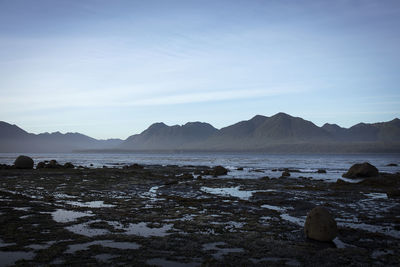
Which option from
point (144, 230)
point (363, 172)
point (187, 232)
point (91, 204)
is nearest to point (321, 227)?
point (187, 232)

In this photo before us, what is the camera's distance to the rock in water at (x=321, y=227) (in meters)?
14.6

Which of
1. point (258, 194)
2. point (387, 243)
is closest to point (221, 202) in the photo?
point (258, 194)

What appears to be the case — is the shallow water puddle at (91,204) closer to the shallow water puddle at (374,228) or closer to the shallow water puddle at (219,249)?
the shallow water puddle at (219,249)

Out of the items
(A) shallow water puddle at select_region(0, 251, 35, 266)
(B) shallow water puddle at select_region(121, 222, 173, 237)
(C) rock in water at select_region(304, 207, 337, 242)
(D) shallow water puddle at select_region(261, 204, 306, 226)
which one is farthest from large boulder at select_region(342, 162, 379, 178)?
(A) shallow water puddle at select_region(0, 251, 35, 266)

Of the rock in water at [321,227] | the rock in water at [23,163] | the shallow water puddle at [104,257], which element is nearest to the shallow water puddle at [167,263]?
the shallow water puddle at [104,257]

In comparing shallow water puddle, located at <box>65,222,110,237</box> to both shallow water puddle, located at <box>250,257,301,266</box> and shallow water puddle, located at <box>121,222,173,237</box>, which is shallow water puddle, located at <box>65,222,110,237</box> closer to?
shallow water puddle, located at <box>121,222,173,237</box>

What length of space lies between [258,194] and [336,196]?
7140mm

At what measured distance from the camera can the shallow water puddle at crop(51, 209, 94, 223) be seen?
703 inches

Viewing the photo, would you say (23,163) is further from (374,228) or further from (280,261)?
(374,228)

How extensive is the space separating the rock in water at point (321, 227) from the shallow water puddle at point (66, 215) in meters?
12.7

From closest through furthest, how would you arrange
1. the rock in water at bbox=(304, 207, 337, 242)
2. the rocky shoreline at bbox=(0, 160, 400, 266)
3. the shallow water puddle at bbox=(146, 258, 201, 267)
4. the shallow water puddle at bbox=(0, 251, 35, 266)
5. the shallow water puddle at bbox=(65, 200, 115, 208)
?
the shallow water puddle at bbox=(0, 251, 35, 266) → the shallow water puddle at bbox=(146, 258, 201, 267) → the rocky shoreline at bbox=(0, 160, 400, 266) → the rock in water at bbox=(304, 207, 337, 242) → the shallow water puddle at bbox=(65, 200, 115, 208)

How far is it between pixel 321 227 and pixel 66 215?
47.2 feet

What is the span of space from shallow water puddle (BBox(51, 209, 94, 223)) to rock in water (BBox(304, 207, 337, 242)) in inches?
501

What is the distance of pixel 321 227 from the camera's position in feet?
48.2
